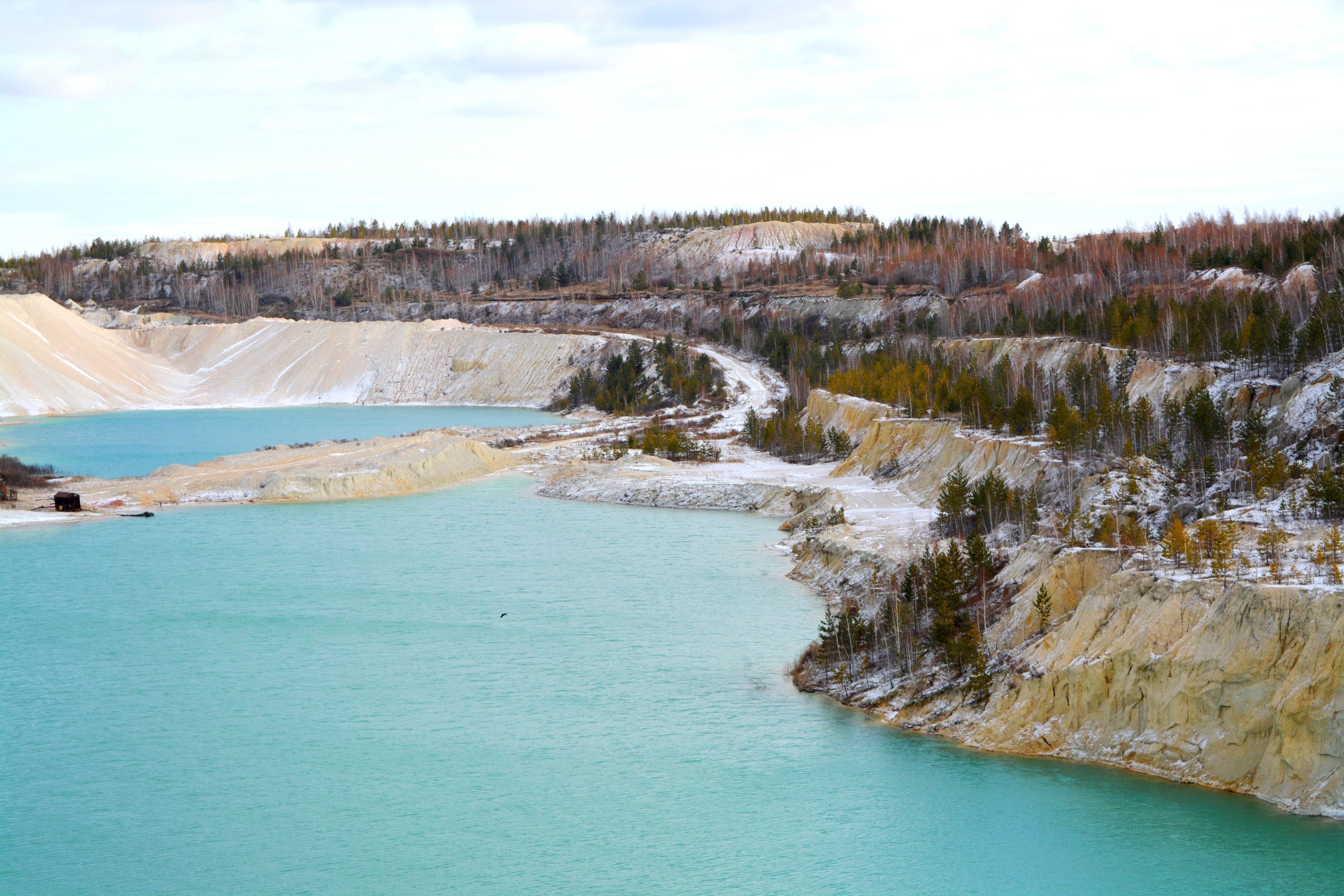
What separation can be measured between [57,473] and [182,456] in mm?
12059

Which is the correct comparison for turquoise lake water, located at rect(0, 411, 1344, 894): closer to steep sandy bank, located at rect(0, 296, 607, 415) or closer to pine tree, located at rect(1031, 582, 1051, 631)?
pine tree, located at rect(1031, 582, 1051, 631)

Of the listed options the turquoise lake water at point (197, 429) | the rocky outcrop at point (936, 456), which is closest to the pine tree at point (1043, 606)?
the rocky outcrop at point (936, 456)

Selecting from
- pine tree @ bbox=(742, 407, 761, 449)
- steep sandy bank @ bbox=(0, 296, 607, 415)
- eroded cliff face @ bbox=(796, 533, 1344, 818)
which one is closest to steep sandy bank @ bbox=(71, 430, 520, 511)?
pine tree @ bbox=(742, 407, 761, 449)

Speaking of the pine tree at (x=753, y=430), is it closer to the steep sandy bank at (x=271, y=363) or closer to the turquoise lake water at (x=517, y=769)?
the turquoise lake water at (x=517, y=769)

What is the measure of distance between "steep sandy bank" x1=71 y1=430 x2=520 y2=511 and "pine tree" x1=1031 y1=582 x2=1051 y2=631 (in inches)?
1541

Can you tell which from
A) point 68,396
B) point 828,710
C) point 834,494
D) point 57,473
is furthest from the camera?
point 68,396

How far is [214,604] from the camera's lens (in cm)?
3591

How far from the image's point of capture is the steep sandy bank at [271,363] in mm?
106500

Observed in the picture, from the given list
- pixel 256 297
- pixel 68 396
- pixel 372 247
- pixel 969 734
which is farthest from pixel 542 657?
pixel 372 247

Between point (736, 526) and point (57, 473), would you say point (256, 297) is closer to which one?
point (57, 473)

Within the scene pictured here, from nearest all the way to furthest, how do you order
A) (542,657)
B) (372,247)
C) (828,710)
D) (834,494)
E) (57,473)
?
1. (828,710)
2. (542,657)
3. (834,494)
4. (57,473)
5. (372,247)

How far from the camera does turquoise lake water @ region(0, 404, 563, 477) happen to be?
72.4 meters

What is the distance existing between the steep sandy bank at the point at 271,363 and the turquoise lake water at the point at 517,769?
7251 cm

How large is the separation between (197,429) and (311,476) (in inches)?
1532
